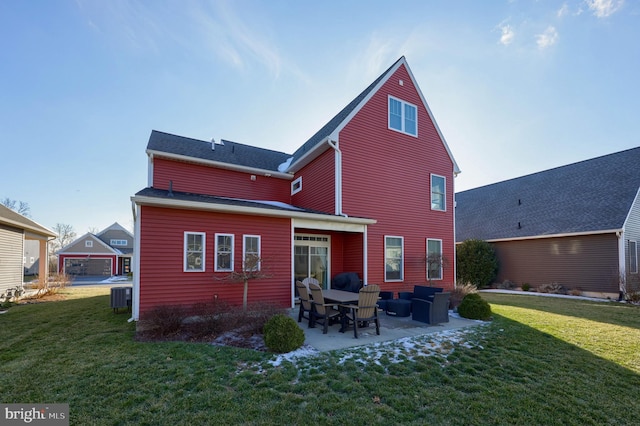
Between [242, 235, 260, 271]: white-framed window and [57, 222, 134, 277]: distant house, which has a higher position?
[242, 235, 260, 271]: white-framed window

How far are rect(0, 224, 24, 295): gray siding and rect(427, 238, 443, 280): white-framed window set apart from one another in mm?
18632

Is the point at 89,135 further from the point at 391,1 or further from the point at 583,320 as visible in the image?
the point at 583,320

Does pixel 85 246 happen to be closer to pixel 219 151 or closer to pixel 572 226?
pixel 219 151

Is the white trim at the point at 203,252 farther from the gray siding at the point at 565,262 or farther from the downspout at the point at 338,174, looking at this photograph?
the gray siding at the point at 565,262

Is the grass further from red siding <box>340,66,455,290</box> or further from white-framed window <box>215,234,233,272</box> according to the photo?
red siding <box>340,66,455,290</box>

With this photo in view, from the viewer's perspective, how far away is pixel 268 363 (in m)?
4.91

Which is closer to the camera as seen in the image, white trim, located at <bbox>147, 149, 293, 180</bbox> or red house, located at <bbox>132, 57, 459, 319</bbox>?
red house, located at <bbox>132, 57, 459, 319</bbox>

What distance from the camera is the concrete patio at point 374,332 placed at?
20.0 ft

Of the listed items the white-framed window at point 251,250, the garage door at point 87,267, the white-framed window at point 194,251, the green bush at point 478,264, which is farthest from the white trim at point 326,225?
Result: the garage door at point 87,267

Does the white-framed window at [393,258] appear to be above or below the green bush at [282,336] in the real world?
above

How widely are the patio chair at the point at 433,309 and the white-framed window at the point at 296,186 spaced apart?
740cm

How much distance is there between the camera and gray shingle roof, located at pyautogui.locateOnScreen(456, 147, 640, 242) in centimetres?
1595

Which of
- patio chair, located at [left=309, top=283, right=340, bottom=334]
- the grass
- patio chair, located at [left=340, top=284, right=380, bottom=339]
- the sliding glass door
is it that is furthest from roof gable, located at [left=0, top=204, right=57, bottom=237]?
patio chair, located at [left=340, top=284, right=380, bottom=339]

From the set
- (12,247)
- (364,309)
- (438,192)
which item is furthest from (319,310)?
(12,247)
